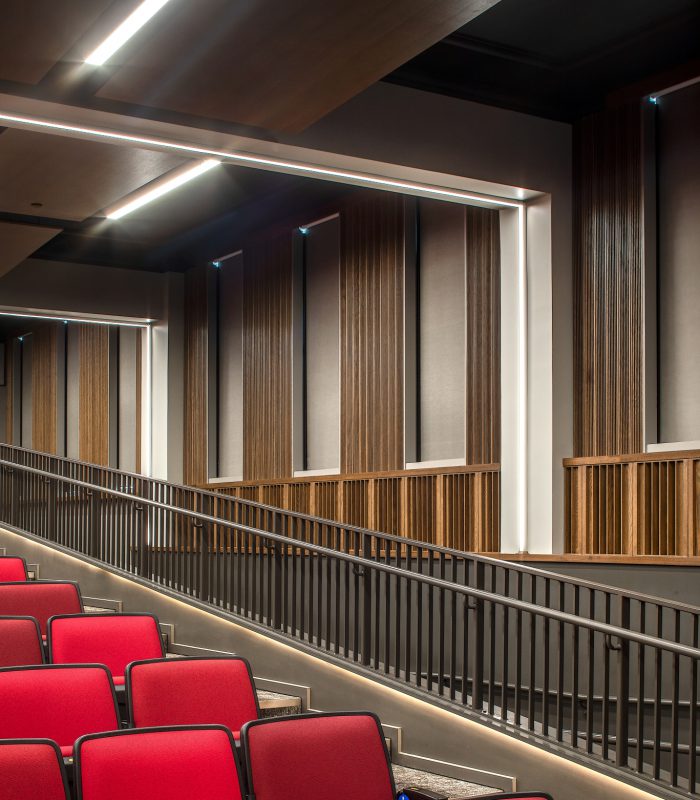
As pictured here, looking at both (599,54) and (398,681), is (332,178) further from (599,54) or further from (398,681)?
(398,681)

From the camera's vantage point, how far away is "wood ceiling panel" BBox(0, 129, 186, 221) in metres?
7.29

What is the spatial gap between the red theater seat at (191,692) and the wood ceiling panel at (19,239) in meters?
5.95

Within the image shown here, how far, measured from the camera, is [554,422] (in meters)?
7.58

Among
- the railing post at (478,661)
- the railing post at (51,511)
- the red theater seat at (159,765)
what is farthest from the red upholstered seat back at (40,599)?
the red theater seat at (159,765)

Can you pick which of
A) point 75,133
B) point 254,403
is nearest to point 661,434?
point 75,133

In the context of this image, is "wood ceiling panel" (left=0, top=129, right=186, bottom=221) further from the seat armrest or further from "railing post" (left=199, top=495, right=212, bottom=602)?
the seat armrest

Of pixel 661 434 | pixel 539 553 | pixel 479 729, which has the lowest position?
pixel 479 729

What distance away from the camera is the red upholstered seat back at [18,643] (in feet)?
16.7

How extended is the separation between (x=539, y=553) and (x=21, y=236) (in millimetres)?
5447

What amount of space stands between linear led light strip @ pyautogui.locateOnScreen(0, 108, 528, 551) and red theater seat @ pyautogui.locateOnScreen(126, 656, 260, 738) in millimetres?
3321

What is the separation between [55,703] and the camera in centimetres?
420

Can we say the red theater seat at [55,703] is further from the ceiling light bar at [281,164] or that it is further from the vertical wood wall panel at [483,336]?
the vertical wood wall panel at [483,336]

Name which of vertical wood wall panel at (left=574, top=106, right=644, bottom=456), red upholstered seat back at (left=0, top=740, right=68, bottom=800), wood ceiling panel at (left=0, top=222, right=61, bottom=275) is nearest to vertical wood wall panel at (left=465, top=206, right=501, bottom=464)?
vertical wood wall panel at (left=574, top=106, right=644, bottom=456)

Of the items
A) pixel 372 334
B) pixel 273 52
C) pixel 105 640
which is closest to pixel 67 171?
pixel 273 52
